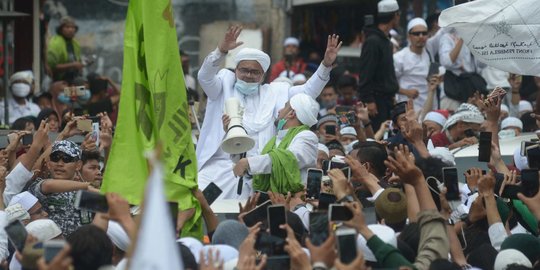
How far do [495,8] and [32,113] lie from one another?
828 cm

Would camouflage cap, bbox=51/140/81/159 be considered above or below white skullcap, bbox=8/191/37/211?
above

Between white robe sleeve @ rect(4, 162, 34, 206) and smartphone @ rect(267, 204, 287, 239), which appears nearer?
smartphone @ rect(267, 204, 287, 239)

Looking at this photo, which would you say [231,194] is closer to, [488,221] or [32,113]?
[488,221]

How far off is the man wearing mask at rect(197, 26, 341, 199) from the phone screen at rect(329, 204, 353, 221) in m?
4.16

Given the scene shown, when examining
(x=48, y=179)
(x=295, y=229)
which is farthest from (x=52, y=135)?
(x=295, y=229)

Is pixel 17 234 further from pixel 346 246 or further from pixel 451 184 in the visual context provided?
pixel 451 184

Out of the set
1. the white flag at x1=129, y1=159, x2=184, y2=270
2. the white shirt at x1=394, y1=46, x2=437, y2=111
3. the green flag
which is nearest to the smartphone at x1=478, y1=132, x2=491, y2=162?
the green flag

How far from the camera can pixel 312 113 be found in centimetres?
1212

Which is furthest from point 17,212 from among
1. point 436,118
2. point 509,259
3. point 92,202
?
point 436,118

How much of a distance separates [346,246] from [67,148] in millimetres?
4371

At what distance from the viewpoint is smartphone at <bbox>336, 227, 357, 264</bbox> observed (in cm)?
748

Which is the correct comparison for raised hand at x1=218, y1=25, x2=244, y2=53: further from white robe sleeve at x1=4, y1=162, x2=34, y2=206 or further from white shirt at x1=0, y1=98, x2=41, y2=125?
white shirt at x1=0, y1=98, x2=41, y2=125

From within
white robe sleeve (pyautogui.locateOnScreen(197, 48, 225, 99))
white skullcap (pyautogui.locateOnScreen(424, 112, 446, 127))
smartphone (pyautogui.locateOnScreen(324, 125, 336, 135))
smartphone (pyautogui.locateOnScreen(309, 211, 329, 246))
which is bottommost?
smartphone (pyautogui.locateOnScreen(324, 125, 336, 135))

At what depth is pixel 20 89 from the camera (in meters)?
18.6
